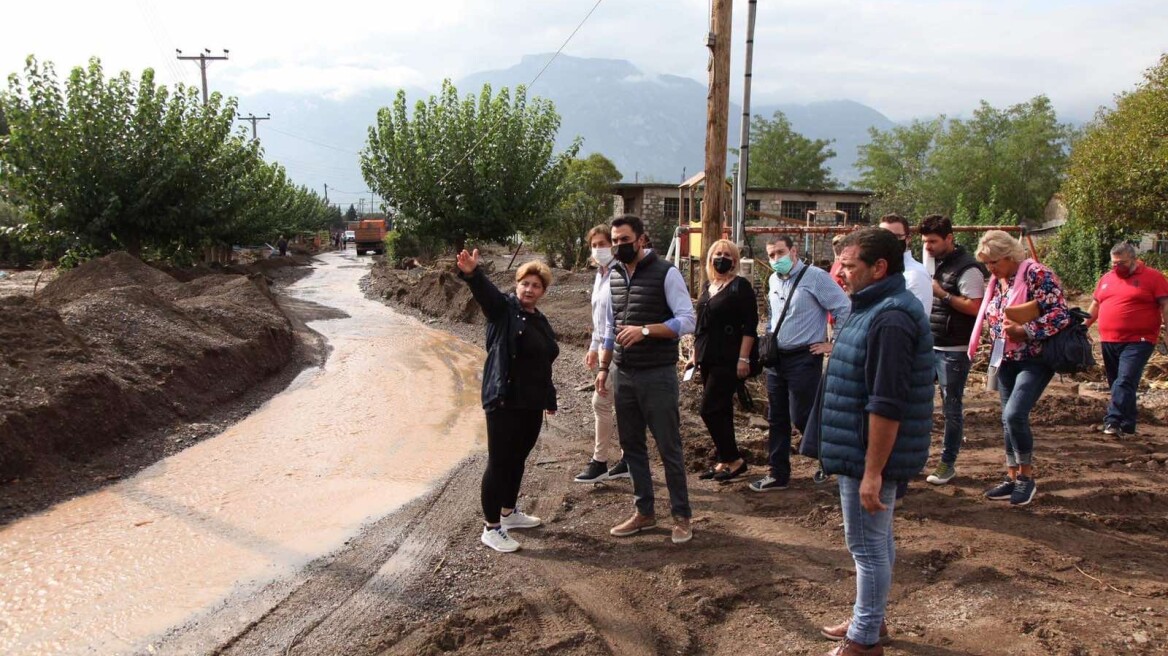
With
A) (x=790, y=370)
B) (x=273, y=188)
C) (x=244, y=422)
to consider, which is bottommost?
(x=244, y=422)

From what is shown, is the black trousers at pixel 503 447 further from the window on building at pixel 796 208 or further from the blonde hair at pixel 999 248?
the window on building at pixel 796 208

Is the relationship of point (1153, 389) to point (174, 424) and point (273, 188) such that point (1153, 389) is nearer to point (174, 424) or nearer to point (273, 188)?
point (174, 424)

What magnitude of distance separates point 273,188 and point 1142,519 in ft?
125

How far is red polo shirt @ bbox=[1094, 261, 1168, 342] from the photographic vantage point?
7.21 m

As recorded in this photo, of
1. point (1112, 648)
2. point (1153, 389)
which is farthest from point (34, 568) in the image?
point (1153, 389)

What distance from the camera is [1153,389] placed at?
9734 mm

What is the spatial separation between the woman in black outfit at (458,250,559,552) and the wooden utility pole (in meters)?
4.46

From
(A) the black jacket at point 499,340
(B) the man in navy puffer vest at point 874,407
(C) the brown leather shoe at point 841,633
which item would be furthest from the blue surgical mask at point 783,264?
(C) the brown leather shoe at point 841,633

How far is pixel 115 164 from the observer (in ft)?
65.5

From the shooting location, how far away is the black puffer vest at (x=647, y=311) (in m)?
4.59

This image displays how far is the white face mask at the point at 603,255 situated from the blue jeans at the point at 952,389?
2343 mm

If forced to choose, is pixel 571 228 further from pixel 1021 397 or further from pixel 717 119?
pixel 1021 397

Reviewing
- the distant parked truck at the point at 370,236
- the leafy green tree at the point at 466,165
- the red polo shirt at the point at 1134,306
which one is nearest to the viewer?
the red polo shirt at the point at 1134,306

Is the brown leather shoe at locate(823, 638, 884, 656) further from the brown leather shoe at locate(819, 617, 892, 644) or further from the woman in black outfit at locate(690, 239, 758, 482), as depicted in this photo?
the woman in black outfit at locate(690, 239, 758, 482)
